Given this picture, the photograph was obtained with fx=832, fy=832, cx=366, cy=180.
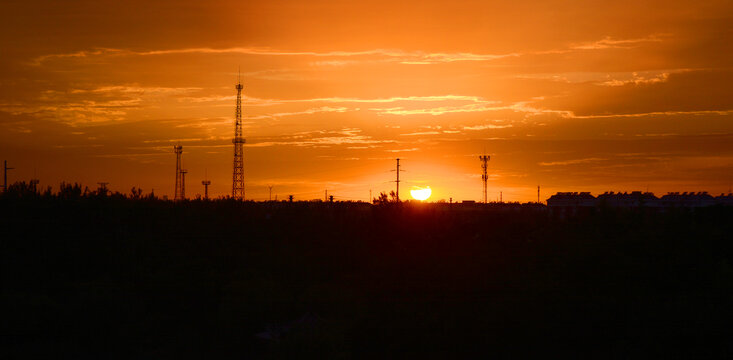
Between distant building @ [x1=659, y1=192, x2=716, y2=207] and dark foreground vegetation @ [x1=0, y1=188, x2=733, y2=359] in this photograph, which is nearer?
dark foreground vegetation @ [x1=0, y1=188, x2=733, y2=359]

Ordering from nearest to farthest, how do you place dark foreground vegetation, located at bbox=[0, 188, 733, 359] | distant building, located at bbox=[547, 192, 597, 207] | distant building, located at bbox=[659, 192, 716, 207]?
1. dark foreground vegetation, located at bbox=[0, 188, 733, 359]
2. distant building, located at bbox=[659, 192, 716, 207]
3. distant building, located at bbox=[547, 192, 597, 207]

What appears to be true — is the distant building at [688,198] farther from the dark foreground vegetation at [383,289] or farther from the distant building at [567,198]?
the dark foreground vegetation at [383,289]

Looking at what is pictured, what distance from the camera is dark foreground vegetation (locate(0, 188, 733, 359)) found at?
25188 millimetres

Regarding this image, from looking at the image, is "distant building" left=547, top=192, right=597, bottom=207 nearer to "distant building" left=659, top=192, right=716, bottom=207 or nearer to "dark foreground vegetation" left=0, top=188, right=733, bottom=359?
"distant building" left=659, top=192, right=716, bottom=207

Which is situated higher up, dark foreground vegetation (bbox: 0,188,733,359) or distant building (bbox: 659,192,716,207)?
distant building (bbox: 659,192,716,207)

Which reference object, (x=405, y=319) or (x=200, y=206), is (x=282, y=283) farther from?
(x=200, y=206)

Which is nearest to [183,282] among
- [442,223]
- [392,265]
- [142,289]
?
[142,289]

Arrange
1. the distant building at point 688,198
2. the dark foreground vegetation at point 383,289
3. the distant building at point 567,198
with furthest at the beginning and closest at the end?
the distant building at point 567,198 → the distant building at point 688,198 → the dark foreground vegetation at point 383,289

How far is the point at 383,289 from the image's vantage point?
3070 cm

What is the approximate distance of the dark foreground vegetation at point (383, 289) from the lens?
25.2m

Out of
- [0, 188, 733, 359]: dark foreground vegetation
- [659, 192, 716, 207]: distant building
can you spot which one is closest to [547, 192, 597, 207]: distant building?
[659, 192, 716, 207]: distant building

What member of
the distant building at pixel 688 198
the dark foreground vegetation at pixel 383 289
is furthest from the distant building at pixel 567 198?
the dark foreground vegetation at pixel 383 289

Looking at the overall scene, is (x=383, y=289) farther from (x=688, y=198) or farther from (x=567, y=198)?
(x=567, y=198)

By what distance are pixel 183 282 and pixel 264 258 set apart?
5.69 meters
